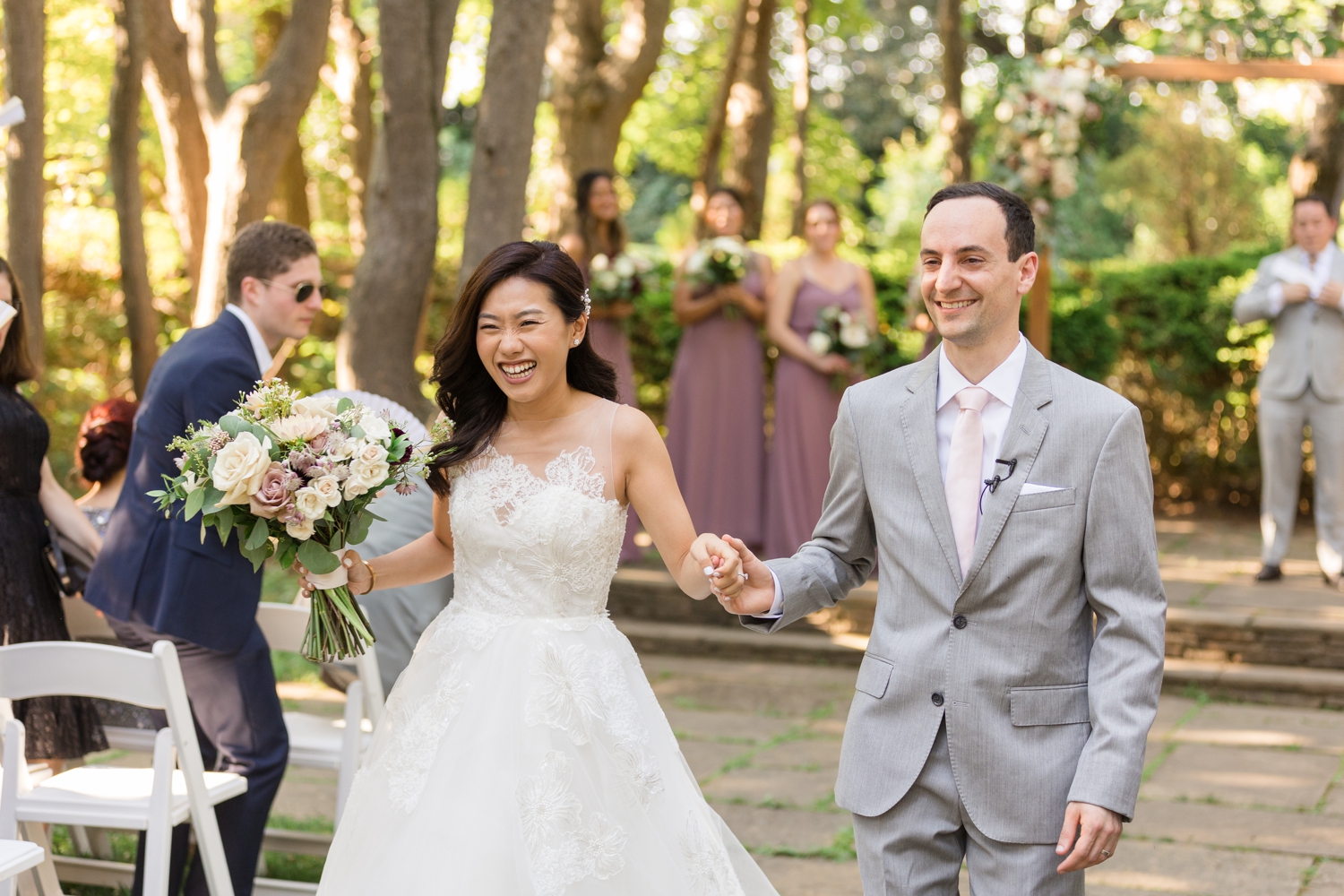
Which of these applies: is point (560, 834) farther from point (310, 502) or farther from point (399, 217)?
point (399, 217)

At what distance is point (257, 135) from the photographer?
8961 millimetres

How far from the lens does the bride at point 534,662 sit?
9.72ft

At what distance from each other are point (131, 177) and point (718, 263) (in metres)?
3.83

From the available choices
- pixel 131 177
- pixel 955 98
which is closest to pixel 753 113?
pixel 955 98

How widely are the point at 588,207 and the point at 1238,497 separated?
663 centimetres

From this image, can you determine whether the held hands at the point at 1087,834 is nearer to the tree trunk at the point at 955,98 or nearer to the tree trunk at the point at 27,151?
the tree trunk at the point at 27,151

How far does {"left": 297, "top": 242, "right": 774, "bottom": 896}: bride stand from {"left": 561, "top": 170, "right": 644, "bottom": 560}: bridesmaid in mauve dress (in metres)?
5.41

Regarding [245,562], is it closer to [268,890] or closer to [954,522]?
[268,890]

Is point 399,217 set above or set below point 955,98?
below

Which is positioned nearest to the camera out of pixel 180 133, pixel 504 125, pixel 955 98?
pixel 504 125

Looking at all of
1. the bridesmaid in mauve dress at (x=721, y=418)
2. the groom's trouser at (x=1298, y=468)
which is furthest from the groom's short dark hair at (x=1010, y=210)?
the groom's trouser at (x=1298, y=468)

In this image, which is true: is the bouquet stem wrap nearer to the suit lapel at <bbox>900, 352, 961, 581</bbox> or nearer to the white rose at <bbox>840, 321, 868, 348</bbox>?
the suit lapel at <bbox>900, 352, 961, 581</bbox>

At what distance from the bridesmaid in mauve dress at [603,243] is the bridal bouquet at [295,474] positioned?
18.2ft

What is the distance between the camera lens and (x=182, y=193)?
33.9 ft
